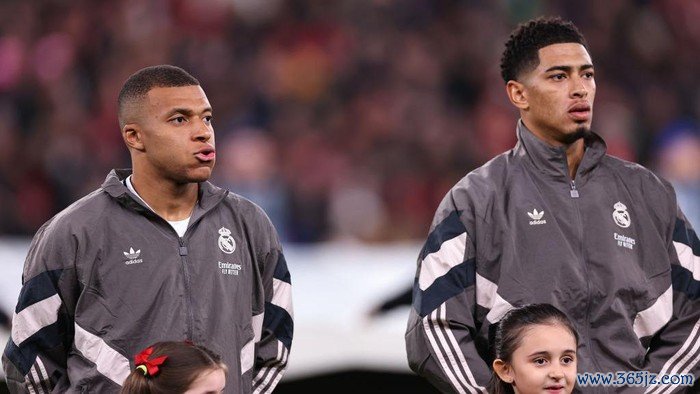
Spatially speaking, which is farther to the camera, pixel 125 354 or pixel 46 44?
pixel 46 44

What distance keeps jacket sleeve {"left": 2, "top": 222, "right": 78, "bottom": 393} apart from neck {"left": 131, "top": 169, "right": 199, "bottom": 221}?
1.02 ft

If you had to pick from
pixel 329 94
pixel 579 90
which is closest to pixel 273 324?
pixel 579 90

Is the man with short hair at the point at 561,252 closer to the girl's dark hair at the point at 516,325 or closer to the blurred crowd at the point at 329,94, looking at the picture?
the girl's dark hair at the point at 516,325

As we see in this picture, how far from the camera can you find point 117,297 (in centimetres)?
431

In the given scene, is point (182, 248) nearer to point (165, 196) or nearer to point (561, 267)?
point (165, 196)

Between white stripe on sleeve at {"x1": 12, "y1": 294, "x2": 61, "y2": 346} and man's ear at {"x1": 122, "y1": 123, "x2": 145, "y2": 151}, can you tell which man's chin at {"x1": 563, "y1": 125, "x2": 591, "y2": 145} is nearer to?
man's ear at {"x1": 122, "y1": 123, "x2": 145, "y2": 151}

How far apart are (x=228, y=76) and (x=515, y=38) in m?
6.87

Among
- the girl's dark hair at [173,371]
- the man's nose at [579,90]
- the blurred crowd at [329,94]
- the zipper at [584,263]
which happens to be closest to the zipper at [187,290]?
the girl's dark hair at [173,371]

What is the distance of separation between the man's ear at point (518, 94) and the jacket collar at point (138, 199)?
1062mm

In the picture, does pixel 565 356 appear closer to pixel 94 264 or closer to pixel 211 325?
pixel 211 325

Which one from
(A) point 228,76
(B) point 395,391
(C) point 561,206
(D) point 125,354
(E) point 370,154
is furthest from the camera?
(A) point 228,76

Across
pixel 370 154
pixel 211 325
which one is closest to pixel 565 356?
pixel 211 325

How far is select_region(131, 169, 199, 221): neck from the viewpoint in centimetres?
450

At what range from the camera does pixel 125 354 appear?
427 cm
